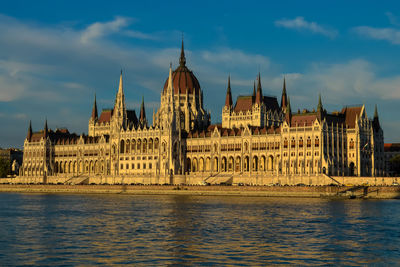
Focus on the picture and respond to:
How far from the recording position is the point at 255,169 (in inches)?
6388

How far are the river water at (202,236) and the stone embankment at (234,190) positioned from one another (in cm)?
3018

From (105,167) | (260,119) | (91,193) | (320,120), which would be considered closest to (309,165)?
A: (320,120)

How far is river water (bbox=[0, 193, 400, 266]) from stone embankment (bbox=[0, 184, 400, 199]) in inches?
1188

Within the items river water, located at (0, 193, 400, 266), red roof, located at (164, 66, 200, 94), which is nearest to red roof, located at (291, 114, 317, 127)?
red roof, located at (164, 66, 200, 94)

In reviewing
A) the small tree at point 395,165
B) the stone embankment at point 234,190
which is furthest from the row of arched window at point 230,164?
the small tree at point 395,165

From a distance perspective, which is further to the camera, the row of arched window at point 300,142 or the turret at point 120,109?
the turret at point 120,109

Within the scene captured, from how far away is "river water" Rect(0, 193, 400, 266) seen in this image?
160ft

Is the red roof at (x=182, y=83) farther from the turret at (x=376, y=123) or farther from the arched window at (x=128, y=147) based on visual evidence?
the turret at (x=376, y=123)

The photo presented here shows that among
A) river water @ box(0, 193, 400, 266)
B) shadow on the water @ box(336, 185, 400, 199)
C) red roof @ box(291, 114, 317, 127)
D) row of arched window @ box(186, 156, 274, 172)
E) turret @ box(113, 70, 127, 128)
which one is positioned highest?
turret @ box(113, 70, 127, 128)

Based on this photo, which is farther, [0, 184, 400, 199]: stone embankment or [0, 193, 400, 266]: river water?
[0, 184, 400, 199]: stone embankment

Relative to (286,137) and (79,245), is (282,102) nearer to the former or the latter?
(286,137)

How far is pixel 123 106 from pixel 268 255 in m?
146

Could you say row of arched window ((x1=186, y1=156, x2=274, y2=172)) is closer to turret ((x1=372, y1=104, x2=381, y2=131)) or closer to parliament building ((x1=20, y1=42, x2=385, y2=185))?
parliament building ((x1=20, y1=42, x2=385, y2=185))

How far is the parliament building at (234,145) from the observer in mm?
147875
